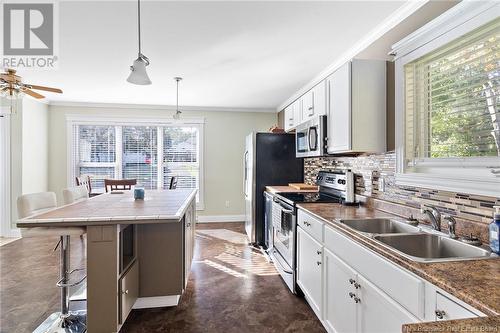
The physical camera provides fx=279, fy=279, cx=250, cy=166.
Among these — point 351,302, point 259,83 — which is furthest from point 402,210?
point 259,83

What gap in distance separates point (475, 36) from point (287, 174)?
9.29ft

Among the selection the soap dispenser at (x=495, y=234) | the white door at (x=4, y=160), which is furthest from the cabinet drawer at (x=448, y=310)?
the white door at (x=4, y=160)

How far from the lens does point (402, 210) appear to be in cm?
204

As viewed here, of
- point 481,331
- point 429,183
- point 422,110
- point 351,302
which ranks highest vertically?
point 422,110

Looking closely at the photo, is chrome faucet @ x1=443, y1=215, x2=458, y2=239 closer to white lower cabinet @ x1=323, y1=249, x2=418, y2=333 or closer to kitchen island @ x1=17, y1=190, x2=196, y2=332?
white lower cabinet @ x1=323, y1=249, x2=418, y2=333

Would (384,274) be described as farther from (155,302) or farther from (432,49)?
(155,302)

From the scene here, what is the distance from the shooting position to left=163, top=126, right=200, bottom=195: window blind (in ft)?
18.4

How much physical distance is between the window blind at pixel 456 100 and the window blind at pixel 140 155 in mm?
4697

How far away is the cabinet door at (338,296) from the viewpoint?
1585 millimetres

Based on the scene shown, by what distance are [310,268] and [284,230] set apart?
68 cm

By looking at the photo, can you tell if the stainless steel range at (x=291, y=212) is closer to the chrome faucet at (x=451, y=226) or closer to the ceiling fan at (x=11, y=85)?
the chrome faucet at (x=451, y=226)

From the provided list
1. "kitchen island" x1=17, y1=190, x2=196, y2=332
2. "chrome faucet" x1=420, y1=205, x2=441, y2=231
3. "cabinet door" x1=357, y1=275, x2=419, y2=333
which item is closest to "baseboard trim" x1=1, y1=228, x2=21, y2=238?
"kitchen island" x1=17, y1=190, x2=196, y2=332

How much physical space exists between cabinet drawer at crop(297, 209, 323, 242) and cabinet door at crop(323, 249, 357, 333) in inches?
5.8

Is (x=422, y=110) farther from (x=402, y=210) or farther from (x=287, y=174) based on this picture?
(x=287, y=174)
